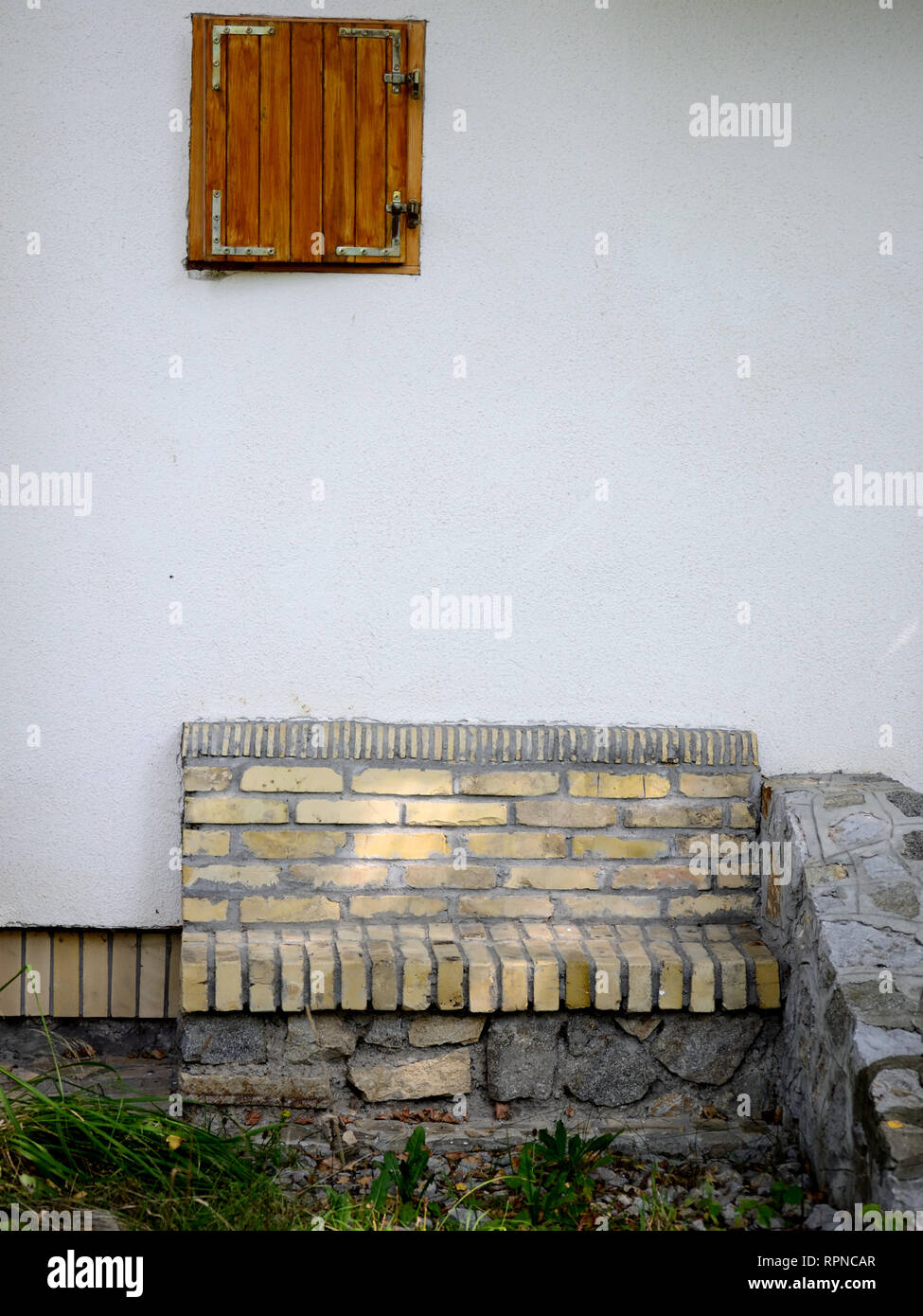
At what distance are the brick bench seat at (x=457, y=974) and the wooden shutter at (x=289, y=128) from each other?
1.85 meters

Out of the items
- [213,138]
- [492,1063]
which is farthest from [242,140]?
[492,1063]

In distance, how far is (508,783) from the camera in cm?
317

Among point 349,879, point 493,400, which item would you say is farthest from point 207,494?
point 349,879

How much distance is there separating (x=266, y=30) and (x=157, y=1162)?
2917 millimetres

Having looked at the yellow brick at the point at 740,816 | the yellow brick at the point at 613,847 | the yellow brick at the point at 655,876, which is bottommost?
the yellow brick at the point at 655,876

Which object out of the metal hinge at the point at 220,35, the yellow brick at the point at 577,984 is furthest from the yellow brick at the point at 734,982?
the metal hinge at the point at 220,35

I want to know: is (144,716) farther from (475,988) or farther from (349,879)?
(475,988)

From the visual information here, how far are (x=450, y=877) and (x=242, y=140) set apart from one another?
82.1 inches

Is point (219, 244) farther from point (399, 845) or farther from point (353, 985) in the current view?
point (353, 985)

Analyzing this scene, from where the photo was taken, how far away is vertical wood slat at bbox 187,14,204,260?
310cm

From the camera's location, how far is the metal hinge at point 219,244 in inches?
122

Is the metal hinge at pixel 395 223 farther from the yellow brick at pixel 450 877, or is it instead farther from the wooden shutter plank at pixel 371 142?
the yellow brick at pixel 450 877

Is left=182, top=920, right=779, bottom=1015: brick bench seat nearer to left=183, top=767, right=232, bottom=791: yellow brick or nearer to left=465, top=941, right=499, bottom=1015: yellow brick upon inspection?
left=465, top=941, right=499, bottom=1015: yellow brick

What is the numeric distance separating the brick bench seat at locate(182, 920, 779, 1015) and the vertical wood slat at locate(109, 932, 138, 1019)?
31cm
